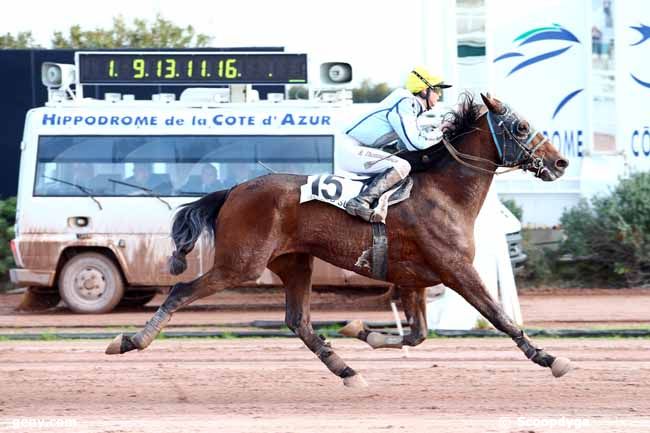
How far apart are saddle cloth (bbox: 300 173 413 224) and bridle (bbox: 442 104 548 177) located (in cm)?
47

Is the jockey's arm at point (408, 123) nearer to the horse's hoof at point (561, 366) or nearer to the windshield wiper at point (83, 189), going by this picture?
the horse's hoof at point (561, 366)

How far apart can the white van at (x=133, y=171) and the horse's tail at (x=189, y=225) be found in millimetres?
5149

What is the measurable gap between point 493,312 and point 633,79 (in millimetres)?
10769

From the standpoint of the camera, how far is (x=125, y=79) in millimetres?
13336

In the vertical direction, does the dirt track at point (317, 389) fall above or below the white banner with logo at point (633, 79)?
below

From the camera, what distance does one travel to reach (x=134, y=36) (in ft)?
89.8

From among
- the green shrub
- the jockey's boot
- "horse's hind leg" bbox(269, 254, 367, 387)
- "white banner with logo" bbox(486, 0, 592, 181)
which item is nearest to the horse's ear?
the jockey's boot

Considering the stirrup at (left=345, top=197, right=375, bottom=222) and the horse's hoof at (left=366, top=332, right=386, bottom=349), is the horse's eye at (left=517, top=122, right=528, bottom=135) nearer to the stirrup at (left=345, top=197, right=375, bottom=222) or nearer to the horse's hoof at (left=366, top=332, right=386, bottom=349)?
the stirrup at (left=345, top=197, right=375, bottom=222)

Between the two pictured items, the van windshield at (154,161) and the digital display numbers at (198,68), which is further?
the van windshield at (154,161)

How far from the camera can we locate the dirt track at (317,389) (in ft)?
23.1

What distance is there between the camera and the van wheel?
1375 centimetres

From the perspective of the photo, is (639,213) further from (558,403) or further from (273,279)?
(558,403)

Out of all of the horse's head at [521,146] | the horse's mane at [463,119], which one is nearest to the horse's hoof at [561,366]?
the horse's head at [521,146]

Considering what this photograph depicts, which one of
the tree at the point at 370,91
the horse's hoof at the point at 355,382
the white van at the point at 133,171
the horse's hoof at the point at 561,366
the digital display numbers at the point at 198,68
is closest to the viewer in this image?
the horse's hoof at the point at 561,366
